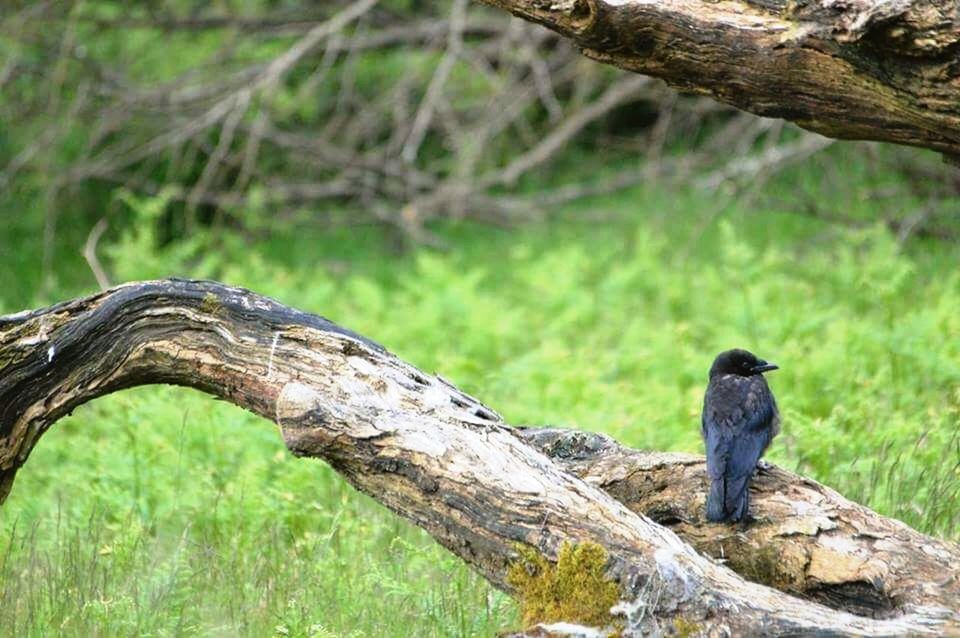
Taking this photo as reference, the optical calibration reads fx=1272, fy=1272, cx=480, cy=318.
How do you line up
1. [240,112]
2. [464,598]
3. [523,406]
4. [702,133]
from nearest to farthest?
1. [464,598]
2. [523,406]
3. [240,112]
4. [702,133]

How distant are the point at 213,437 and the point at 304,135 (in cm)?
752

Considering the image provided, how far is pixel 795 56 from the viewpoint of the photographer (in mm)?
4105

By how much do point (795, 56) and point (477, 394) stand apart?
4351 mm

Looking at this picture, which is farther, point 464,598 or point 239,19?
point 239,19

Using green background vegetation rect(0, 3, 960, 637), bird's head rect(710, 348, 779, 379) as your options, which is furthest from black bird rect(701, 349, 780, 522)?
green background vegetation rect(0, 3, 960, 637)

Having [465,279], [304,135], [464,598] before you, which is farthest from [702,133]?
[464,598]

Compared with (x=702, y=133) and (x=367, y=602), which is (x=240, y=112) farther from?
(x=702, y=133)

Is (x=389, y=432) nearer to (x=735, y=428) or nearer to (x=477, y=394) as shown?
(x=735, y=428)

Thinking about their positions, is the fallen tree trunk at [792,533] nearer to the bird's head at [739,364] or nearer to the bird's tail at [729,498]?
the bird's tail at [729,498]

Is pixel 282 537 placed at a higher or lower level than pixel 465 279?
lower

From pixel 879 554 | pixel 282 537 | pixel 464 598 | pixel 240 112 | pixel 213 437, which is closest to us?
pixel 879 554

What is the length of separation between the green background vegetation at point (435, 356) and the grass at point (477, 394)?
0.02 meters

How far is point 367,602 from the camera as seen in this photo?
495 centimetres

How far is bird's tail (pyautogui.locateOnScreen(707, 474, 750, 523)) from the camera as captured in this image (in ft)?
13.5
